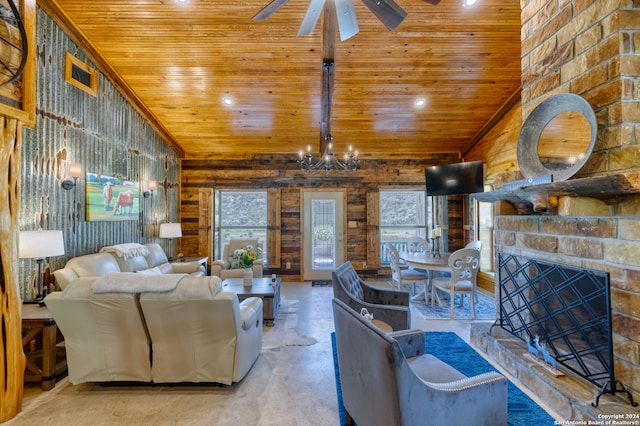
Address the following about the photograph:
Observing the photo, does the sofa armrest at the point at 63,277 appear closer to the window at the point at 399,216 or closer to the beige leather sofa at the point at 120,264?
the beige leather sofa at the point at 120,264

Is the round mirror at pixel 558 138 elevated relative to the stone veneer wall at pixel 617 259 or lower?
elevated

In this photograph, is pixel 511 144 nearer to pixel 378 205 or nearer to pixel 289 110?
pixel 378 205

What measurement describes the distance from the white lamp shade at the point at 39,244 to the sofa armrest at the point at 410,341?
3103 millimetres

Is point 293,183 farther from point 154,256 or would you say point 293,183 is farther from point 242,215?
point 154,256

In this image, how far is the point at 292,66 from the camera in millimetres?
4371

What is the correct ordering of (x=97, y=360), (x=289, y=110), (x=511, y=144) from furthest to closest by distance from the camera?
(x=289, y=110)
(x=511, y=144)
(x=97, y=360)

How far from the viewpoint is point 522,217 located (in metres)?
2.60

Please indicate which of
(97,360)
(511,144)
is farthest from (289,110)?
(97,360)

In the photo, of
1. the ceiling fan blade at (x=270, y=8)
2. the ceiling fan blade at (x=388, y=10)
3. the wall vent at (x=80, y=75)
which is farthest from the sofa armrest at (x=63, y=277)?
the ceiling fan blade at (x=388, y=10)

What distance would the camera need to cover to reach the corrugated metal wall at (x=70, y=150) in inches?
128

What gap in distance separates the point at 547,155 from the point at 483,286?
4.23 meters

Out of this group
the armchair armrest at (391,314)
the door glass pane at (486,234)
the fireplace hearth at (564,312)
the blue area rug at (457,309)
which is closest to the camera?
the fireplace hearth at (564,312)

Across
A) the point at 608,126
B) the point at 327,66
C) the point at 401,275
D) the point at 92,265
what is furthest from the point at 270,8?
the point at 401,275

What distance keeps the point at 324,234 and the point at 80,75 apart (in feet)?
16.1
